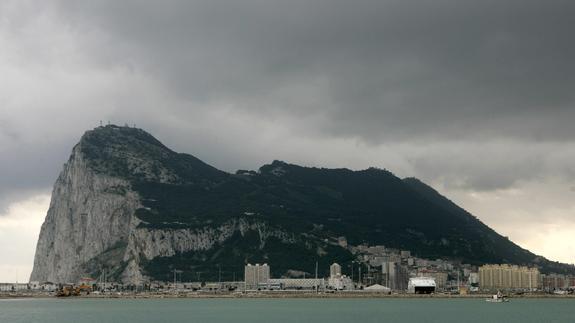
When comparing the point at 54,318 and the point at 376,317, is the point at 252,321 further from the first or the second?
the point at 54,318

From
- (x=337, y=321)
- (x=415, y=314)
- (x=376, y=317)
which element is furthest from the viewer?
(x=415, y=314)

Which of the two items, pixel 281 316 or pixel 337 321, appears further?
pixel 281 316

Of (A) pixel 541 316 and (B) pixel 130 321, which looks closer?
(B) pixel 130 321

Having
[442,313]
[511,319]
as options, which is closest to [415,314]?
[442,313]

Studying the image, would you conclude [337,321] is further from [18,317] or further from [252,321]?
[18,317]

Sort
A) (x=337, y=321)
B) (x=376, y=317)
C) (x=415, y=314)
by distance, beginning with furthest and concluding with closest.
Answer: (x=415, y=314) < (x=376, y=317) < (x=337, y=321)

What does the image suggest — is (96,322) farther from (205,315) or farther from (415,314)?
(415,314)

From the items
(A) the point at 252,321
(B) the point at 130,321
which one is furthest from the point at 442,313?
(B) the point at 130,321
